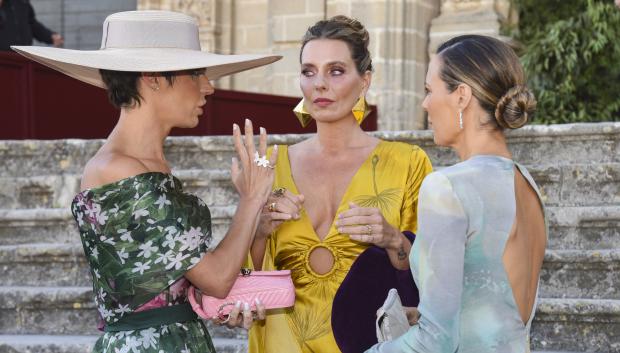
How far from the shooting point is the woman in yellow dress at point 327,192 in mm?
3238

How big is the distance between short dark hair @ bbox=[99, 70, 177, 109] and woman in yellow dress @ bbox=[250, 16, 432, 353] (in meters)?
0.49

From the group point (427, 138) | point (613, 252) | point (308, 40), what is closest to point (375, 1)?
point (427, 138)

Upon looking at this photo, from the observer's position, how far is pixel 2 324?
5.81 metres

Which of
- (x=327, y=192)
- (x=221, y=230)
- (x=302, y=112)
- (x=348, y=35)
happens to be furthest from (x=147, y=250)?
(x=221, y=230)

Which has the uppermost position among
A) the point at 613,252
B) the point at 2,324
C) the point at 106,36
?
the point at 106,36

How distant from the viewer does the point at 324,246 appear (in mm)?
3297

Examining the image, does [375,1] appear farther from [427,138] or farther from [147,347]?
[147,347]

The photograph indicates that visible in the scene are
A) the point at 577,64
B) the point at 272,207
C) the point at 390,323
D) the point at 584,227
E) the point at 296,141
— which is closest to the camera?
the point at 390,323

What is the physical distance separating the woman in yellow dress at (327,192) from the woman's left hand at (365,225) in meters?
0.04

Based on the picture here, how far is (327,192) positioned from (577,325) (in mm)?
2137

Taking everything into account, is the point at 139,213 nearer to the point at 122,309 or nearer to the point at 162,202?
the point at 162,202

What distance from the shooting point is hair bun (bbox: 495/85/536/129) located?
7.85ft

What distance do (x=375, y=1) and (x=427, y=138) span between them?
13.6 feet

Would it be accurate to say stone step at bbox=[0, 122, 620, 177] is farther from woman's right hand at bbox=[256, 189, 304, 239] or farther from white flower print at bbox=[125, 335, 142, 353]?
white flower print at bbox=[125, 335, 142, 353]
